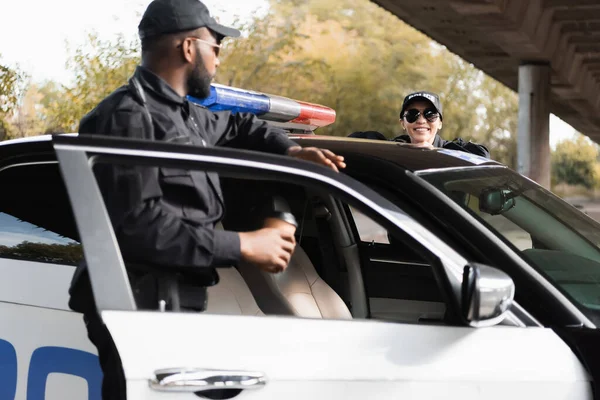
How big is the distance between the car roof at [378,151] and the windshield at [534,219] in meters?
0.06

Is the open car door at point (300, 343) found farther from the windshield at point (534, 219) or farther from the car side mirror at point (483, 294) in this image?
the windshield at point (534, 219)

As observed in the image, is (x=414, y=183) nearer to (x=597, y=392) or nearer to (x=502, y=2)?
(x=597, y=392)

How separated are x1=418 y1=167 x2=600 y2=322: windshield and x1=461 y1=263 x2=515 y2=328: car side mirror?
52 centimetres

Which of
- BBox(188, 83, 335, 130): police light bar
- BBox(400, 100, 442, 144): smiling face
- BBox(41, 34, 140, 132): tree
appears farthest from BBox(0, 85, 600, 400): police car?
BBox(41, 34, 140, 132): tree

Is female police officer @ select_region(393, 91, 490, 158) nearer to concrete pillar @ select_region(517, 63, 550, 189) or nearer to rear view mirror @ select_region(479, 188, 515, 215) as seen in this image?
rear view mirror @ select_region(479, 188, 515, 215)

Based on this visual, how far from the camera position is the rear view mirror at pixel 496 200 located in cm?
328

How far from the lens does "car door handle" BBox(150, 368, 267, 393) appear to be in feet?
7.77

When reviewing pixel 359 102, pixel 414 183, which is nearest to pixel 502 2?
pixel 414 183

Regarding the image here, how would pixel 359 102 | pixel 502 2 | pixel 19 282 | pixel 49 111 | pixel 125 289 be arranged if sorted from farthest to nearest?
pixel 359 102, pixel 49 111, pixel 502 2, pixel 19 282, pixel 125 289

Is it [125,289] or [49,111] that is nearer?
[125,289]

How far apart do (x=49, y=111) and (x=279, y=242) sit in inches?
1000

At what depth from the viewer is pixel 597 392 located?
2.47 meters

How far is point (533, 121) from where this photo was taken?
2086cm

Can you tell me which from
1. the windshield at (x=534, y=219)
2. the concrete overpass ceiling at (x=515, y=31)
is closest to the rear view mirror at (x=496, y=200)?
the windshield at (x=534, y=219)
